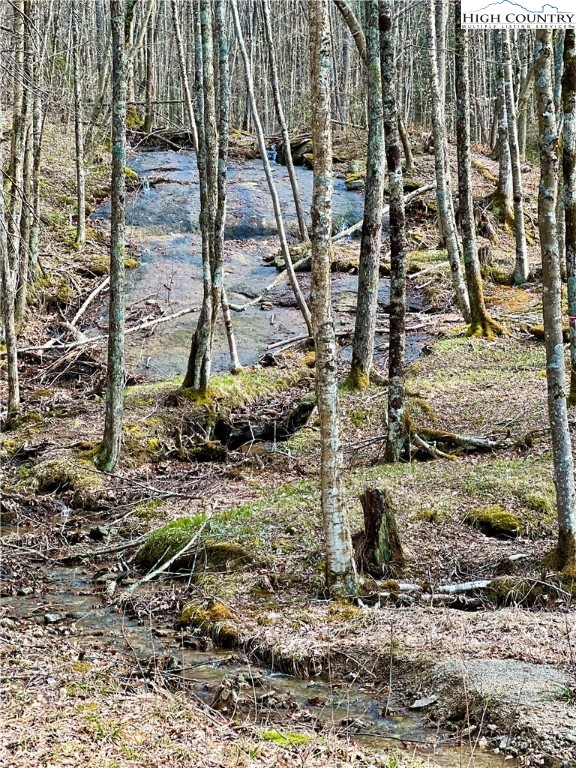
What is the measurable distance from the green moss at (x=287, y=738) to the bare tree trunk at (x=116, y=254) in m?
7.24

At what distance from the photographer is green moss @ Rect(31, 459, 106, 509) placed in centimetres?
1081

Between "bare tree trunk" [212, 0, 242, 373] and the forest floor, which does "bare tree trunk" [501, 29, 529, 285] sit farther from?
"bare tree trunk" [212, 0, 242, 373]

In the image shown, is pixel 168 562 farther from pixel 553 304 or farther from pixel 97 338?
pixel 97 338

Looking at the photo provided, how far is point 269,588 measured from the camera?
7.47m

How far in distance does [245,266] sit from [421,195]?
251 inches

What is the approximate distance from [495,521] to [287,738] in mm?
4432

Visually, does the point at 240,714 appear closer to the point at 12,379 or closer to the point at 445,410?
the point at 445,410

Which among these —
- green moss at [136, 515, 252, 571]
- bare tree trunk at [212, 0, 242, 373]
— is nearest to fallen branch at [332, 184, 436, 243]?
bare tree trunk at [212, 0, 242, 373]

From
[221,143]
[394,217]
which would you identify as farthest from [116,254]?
[221,143]

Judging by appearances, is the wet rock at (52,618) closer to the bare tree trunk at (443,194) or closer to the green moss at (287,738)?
the green moss at (287,738)

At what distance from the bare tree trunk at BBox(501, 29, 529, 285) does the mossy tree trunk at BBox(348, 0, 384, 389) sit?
5.46 metres

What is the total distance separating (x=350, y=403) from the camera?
43.4ft

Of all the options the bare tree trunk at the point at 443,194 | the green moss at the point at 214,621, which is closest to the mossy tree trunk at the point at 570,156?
the green moss at the point at 214,621

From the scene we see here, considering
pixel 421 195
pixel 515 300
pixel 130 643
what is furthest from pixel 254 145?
pixel 130 643
